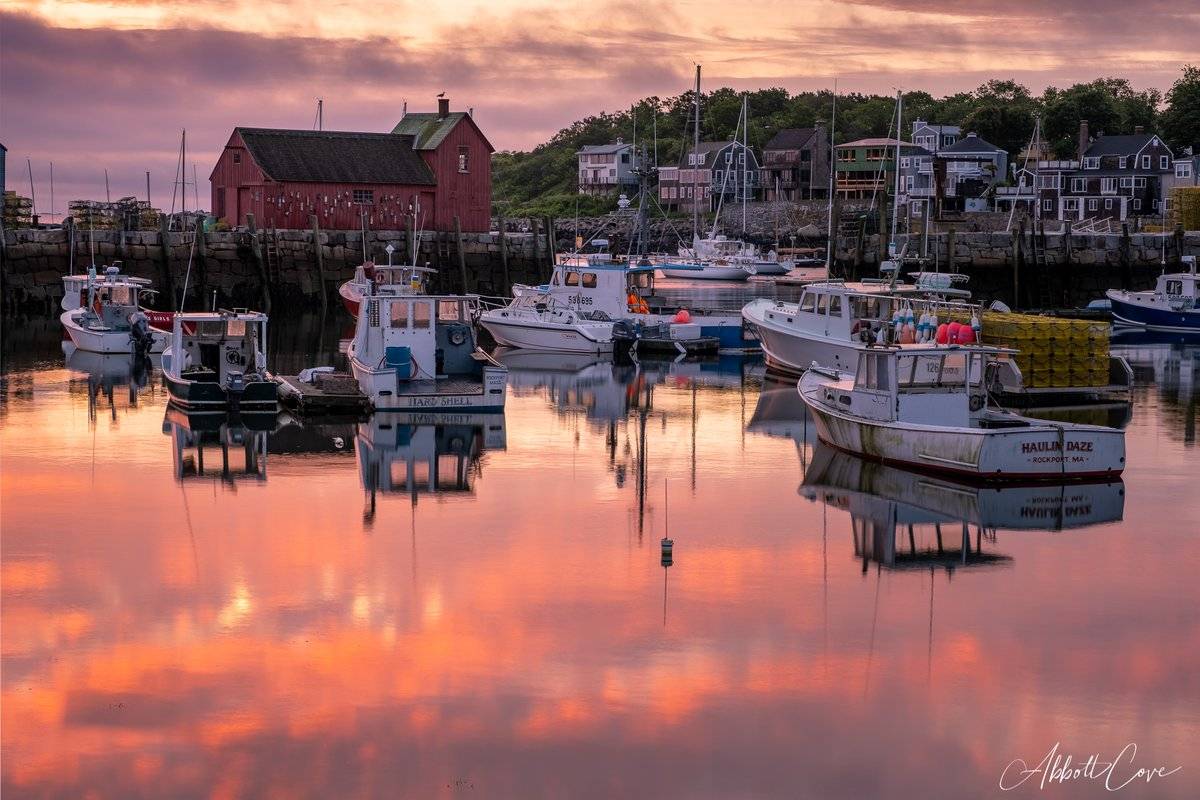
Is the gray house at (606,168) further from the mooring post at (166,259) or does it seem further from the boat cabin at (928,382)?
the boat cabin at (928,382)

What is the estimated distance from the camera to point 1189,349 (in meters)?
48.4

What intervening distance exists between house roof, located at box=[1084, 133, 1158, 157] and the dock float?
8839 centimetres

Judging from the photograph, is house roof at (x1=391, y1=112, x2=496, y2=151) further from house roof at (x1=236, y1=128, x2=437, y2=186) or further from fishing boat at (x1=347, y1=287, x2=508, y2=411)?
fishing boat at (x1=347, y1=287, x2=508, y2=411)

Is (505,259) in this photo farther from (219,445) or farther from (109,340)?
(219,445)

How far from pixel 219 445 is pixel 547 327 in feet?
57.1

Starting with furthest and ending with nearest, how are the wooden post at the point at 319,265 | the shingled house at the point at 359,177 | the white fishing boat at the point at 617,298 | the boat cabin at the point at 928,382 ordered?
1. the shingled house at the point at 359,177
2. the wooden post at the point at 319,265
3. the white fishing boat at the point at 617,298
4. the boat cabin at the point at 928,382

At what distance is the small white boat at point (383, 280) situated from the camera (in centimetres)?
3341

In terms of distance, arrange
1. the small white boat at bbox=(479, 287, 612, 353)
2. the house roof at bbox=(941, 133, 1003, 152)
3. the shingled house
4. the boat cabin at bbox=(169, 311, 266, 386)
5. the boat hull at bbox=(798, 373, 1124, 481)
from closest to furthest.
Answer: the boat hull at bbox=(798, 373, 1124, 481), the boat cabin at bbox=(169, 311, 266, 386), the small white boat at bbox=(479, 287, 612, 353), the shingled house, the house roof at bbox=(941, 133, 1003, 152)

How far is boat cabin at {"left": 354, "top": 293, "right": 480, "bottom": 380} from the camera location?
30.8 metres

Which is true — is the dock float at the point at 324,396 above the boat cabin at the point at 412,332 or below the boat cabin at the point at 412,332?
below

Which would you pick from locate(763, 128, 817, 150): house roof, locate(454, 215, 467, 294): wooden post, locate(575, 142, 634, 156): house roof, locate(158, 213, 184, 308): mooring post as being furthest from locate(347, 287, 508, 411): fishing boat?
locate(575, 142, 634, 156): house roof

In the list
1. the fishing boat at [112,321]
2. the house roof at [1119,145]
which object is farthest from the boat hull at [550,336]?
the house roof at [1119,145]

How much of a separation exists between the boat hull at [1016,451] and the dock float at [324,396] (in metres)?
10.5

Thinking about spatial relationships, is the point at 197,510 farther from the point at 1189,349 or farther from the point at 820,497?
the point at 1189,349
